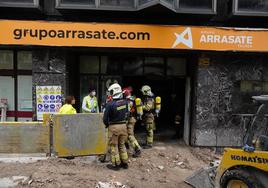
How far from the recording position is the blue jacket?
24.0 feet

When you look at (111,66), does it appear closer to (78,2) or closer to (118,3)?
(118,3)

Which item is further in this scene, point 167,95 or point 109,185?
point 167,95

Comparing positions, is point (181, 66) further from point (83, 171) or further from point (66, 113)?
point (83, 171)

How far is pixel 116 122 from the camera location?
745cm

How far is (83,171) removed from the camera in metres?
7.14

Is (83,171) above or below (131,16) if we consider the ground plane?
below

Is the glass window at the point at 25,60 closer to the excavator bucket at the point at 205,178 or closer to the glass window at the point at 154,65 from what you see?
the glass window at the point at 154,65

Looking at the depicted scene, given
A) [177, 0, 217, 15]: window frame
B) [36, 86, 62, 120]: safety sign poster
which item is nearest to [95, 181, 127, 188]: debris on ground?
[36, 86, 62, 120]: safety sign poster

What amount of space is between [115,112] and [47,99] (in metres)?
3.54

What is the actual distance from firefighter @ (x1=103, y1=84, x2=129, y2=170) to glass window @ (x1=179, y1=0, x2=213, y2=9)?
13.9ft

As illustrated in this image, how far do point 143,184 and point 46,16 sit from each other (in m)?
6.58

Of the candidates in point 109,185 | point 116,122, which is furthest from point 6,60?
point 109,185

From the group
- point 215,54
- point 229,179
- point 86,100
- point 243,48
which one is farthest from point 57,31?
point 229,179

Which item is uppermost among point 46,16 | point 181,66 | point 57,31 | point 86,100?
point 46,16
